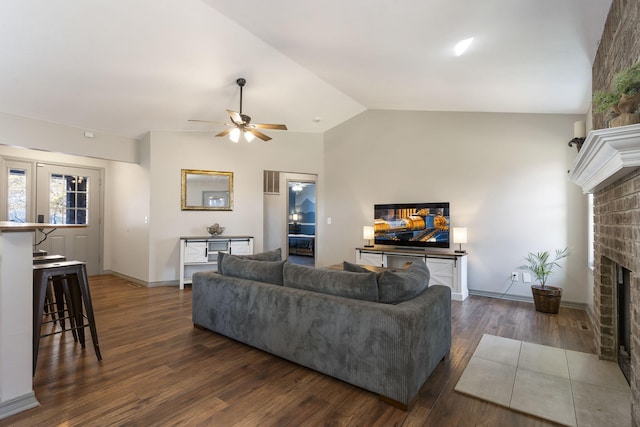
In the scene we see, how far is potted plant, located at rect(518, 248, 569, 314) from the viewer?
154 inches

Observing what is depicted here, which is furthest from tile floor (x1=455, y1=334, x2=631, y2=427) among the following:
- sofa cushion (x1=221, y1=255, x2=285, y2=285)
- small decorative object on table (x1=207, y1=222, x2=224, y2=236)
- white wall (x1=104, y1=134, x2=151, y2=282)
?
white wall (x1=104, y1=134, x2=151, y2=282)

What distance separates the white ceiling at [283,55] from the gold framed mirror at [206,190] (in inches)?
44.7

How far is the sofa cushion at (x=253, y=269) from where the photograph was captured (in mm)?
2809

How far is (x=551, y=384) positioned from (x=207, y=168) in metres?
5.50

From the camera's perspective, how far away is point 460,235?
4723 mm

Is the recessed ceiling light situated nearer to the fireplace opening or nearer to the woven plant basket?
the fireplace opening

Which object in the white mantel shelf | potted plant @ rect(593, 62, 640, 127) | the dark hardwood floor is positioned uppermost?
potted plant @ rect(593, 62, 640, 127)

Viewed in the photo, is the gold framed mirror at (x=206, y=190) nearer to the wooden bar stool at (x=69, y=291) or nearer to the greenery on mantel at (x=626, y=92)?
the wooden bar stool at (x=69, y=291)

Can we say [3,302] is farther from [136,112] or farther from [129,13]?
[136,112]

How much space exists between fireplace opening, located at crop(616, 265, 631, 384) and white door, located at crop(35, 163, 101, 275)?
7717 millimetres

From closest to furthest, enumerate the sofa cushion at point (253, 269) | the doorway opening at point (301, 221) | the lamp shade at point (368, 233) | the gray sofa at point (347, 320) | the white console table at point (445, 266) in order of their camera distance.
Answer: the gray sofa at point (347, 320), the sofa cushion at point (253, 269), the white console table at point (445, 266), the lamp shade at point (368, 233), the doorway opening at point (301, 221)

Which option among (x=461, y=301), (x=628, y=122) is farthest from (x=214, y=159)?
(x=628, y=122)

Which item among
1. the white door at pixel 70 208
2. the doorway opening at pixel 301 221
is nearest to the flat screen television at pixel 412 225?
the doorway opening at pixel 301 221

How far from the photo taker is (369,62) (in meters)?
3.39
